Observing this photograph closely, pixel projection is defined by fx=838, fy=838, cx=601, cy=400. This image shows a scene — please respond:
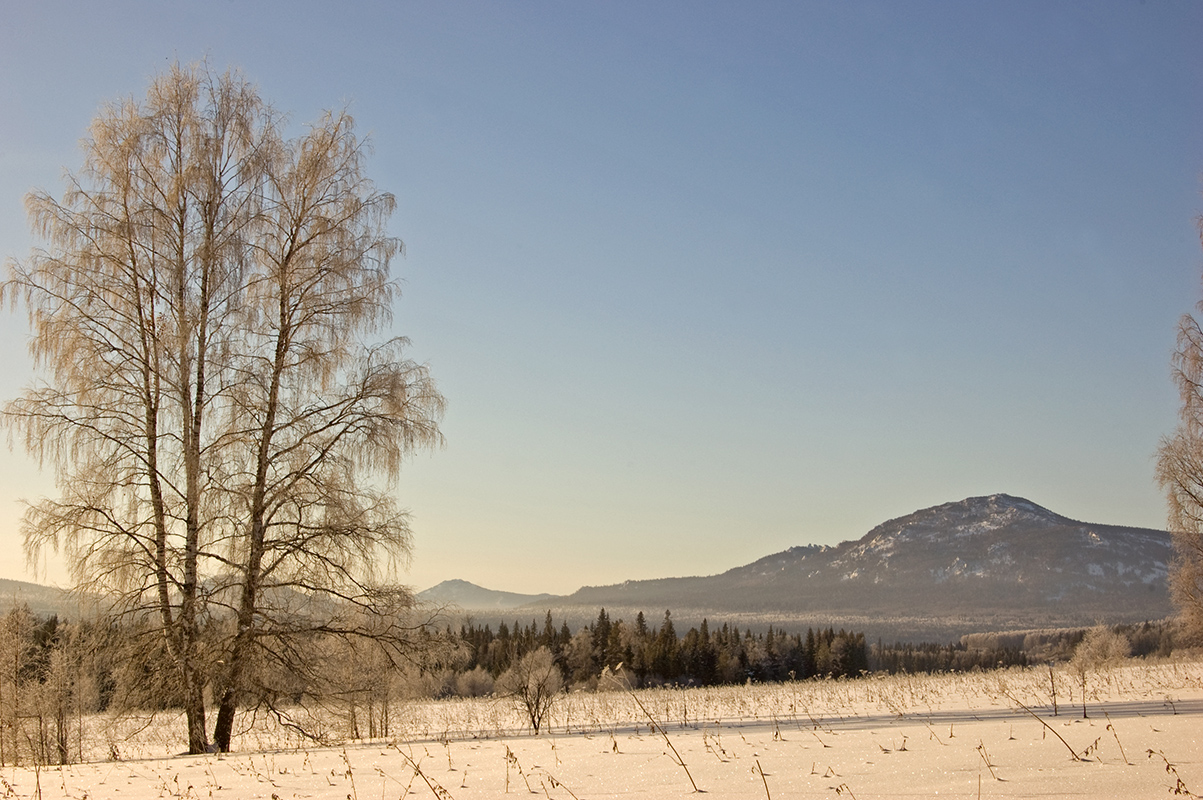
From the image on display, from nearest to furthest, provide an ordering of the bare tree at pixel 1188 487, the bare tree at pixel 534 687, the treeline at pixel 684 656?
the bare tree at pixel 534 687 → the bare tree at pixel 1188 487 → the treeline at pixel 684 656

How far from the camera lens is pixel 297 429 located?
15469mm

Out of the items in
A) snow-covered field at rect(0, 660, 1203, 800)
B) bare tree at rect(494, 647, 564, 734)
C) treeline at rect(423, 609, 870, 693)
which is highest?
snow-covered field at rect(0, 660, 1203, 800)

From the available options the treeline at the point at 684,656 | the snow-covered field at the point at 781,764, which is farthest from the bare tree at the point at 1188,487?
the treeline at the point at 684,656

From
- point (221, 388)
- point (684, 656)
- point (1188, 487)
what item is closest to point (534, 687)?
point (221, 388)

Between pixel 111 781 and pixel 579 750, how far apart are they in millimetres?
4895

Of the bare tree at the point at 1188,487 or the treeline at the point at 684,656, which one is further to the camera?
the treeline at the point at 684,656

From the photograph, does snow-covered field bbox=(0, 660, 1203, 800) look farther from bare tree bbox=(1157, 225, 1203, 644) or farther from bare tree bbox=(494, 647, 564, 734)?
bare tree bbox=(1157, 225, 1203, 644)

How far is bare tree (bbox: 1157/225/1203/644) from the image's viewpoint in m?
21.6

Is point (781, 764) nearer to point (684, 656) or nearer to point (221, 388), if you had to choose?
point (221, 388)

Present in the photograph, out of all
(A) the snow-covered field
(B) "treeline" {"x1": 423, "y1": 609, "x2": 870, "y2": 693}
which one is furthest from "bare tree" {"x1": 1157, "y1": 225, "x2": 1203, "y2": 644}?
(B) "treeline" {"x1": 423, "y1": 609, "x2": 870, "y2": 693}

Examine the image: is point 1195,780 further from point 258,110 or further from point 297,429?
point 258,110

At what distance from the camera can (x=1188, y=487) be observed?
24438mm

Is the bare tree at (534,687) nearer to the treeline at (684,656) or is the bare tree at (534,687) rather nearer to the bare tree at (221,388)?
the bare tree at (221,388)

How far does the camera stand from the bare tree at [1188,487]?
21641mm
